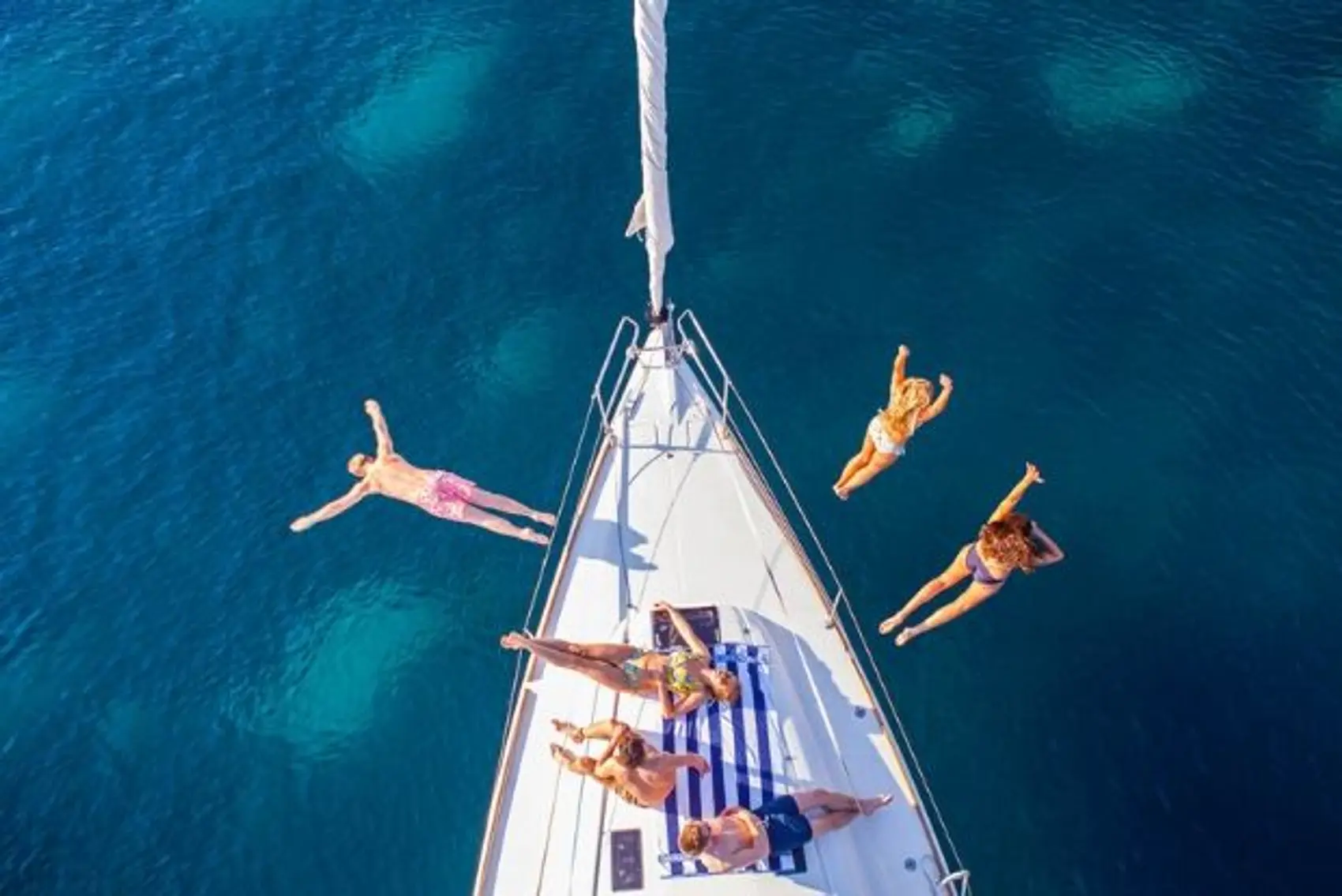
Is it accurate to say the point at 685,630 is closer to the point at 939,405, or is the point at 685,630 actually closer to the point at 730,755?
the point at 730,755

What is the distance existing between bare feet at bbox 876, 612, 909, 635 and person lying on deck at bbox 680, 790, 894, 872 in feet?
13.3

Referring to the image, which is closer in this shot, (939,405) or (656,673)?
(656,673)

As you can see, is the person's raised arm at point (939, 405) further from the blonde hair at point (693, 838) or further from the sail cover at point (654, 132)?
the blonde hair at point (693, 838)

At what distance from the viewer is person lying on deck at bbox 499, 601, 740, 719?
13.9 metres

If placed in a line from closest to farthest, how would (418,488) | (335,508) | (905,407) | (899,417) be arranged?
(905,407), (899,417), (335,508), (418,488)

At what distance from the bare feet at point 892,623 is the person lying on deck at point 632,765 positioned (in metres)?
5.24

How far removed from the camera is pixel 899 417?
1666 centimetres

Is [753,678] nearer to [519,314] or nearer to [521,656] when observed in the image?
[521,656]

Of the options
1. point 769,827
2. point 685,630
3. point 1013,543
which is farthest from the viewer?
point 1013,543

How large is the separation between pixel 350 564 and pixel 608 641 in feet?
24.3

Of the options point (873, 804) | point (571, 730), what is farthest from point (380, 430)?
point (873, 804)

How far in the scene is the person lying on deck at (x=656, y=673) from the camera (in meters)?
13.9

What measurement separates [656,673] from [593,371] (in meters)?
9.72

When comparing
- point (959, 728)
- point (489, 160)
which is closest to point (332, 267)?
point (489, 160)
